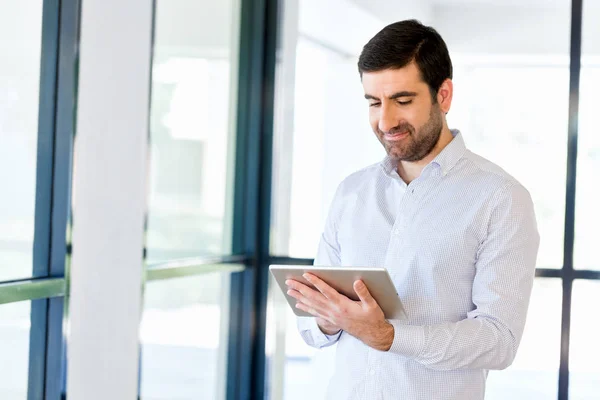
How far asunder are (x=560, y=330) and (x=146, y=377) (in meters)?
1.74

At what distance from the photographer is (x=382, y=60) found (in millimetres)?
2137

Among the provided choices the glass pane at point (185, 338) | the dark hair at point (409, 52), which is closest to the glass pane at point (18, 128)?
the glass pane at point (185, 338)

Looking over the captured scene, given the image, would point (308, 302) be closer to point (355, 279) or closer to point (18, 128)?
point (355, 279)

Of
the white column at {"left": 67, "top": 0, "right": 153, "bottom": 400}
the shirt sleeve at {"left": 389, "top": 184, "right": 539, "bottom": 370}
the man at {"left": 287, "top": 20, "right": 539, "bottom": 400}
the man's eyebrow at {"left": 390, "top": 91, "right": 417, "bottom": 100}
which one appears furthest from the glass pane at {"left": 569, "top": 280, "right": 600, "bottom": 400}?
the white column at {"left": 67, "top": 0, "right": 153, "bottom": 400}

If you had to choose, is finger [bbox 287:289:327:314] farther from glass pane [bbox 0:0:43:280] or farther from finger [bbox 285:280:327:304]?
glass pane [bbox 0:0:43:280]

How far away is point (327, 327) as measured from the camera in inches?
85.1

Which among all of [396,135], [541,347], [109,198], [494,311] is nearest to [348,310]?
[494,311]

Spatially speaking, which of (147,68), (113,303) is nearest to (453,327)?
(113,303)

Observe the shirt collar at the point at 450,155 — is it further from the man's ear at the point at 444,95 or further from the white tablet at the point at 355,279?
the white tablet at the point at 355,279

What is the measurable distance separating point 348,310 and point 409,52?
694 millimetres

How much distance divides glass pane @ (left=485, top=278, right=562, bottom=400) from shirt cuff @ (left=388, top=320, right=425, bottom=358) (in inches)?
67.6

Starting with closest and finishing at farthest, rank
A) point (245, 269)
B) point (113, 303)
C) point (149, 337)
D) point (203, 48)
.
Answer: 1. point (113, 303)
2. point (149, 337)
3. point (203, 48)
4. point (245, 269)

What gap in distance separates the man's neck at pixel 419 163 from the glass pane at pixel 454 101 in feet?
4.67

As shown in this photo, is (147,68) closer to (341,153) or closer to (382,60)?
(382,60)
